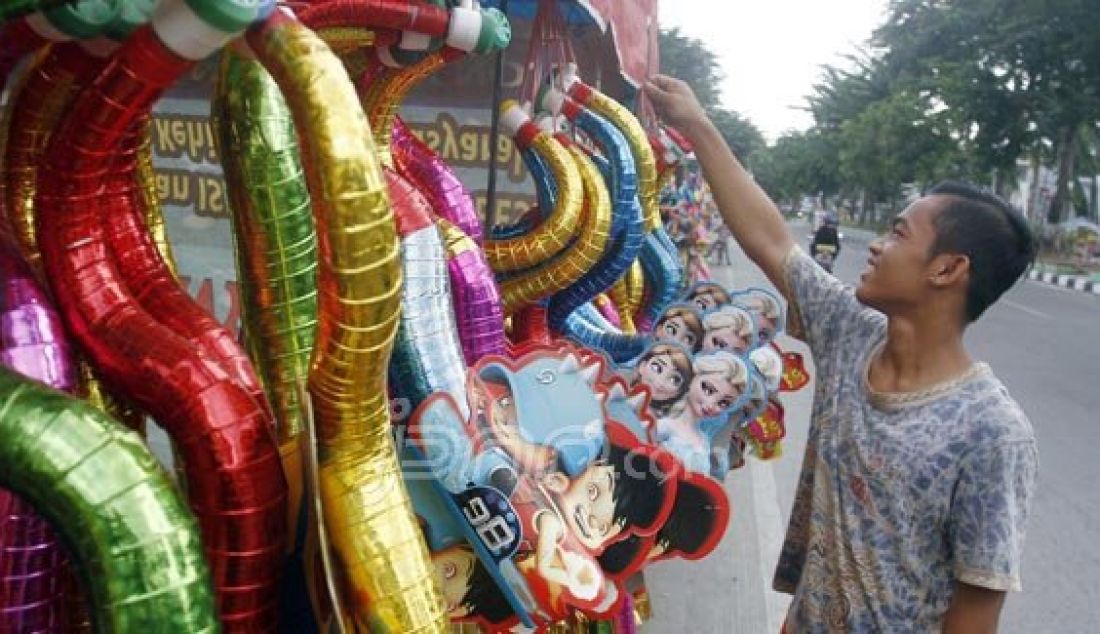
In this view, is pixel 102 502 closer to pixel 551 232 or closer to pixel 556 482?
pixel 556 482

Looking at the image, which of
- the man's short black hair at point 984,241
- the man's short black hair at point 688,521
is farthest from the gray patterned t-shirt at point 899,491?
the man's short black hair at point 688,521

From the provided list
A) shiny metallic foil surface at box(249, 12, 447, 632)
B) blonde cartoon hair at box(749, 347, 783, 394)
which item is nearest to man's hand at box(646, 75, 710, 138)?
blonde cartoon hair at box(749, 347, 783, 394)

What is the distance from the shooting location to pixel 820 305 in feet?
4.58

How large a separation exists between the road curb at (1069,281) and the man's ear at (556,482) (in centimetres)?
1431

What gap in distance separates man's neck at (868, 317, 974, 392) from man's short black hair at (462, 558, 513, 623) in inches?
22.8

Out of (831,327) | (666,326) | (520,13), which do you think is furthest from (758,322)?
(520,13)

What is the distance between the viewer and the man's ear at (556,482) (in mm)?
924

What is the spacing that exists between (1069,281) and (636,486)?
15803 mm

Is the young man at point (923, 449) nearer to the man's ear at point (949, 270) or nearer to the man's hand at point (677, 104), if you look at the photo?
the man's ear at point (949, 270)

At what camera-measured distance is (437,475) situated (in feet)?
2.93

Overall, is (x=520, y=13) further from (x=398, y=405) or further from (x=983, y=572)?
(x=983, y=572)

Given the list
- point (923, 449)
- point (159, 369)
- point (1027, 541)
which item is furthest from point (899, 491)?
point (1027, 541)

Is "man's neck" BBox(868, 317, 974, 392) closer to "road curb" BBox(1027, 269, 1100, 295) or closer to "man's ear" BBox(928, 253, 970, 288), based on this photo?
"man's ear" BBox(928, 253, 970, 288)

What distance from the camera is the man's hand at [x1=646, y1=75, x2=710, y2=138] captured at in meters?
1.53
